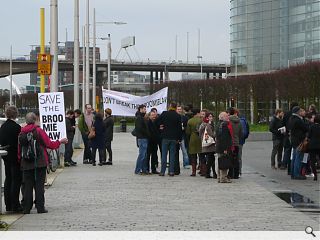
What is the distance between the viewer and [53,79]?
74.9 ft

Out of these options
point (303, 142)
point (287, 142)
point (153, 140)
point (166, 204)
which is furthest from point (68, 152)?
point (166, 204)

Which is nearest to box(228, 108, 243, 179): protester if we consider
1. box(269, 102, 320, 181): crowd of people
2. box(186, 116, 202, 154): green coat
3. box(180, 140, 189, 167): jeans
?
box(186, 116, 202, 154): green coat

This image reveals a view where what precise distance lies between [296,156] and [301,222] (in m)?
7.51

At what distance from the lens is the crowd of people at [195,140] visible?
684 inches

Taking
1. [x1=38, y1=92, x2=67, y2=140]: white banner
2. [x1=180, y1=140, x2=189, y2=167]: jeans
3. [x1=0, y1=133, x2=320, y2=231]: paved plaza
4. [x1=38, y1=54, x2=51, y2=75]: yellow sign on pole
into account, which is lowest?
[x1=0, y1=133, x2=320, y2=231]: paved plaza

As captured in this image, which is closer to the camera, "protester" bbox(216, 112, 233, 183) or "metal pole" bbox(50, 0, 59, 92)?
"protester" bbox(216, 112, 233, 183)

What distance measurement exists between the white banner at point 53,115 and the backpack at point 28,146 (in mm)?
5772

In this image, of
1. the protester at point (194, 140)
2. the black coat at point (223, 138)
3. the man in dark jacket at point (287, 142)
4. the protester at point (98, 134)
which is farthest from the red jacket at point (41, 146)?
the protester at point (98, 134)

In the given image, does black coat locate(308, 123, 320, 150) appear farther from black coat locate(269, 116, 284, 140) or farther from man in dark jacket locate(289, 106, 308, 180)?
black coat locate(269, 116, 284, 140)

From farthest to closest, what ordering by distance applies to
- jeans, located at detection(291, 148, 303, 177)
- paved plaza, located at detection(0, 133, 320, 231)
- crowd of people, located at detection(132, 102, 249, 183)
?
jeans, located at detection(291, 148, 303, 177) < crowd of people, located at detection(132, 102, 249, 183) < paved plaza, located at detection(0, 133, 320, 231)

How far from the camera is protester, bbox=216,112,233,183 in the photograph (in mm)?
17125

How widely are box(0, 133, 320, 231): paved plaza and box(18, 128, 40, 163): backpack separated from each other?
92cm

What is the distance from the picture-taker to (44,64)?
2083 cm
